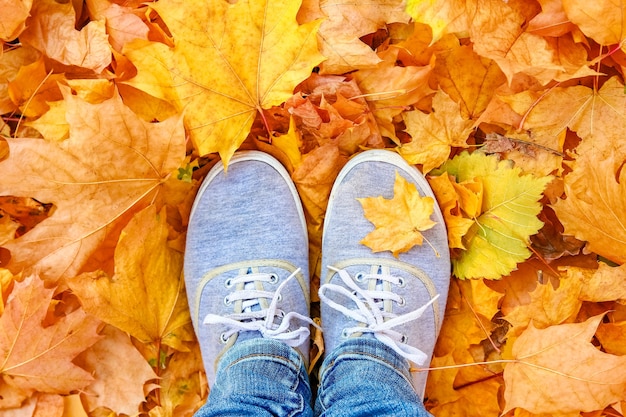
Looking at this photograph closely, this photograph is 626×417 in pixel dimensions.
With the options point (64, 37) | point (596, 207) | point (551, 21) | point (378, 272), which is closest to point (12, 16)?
point (64, 37)

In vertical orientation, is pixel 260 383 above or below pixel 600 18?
below

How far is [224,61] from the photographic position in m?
0.87

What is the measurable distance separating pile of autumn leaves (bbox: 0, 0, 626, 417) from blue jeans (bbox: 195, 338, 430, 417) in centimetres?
18

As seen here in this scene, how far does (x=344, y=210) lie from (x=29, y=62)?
63cm

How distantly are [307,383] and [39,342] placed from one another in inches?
18.2

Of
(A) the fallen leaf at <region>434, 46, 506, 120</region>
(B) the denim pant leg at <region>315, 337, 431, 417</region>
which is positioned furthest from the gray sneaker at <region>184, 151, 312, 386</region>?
(A) the fallen leaf at <region>434, 46, 506, 120</region>

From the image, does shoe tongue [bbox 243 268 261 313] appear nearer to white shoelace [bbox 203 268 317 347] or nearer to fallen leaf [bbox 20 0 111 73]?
white shoelace [bbox 203 268 317 347]

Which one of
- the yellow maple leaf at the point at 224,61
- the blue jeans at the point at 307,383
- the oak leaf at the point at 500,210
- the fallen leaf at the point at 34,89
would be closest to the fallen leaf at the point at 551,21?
the oak leaf at the point at 500,210

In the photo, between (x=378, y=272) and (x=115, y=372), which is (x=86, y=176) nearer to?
(x=115, y=372)

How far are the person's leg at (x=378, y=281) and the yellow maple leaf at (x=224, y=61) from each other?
0.23 metres

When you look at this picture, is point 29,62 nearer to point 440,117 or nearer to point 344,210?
point 344,210

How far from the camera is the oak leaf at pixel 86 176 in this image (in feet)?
2.83

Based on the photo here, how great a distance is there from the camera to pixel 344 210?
1025 millimetres

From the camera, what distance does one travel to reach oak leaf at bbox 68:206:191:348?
936 millimetres
